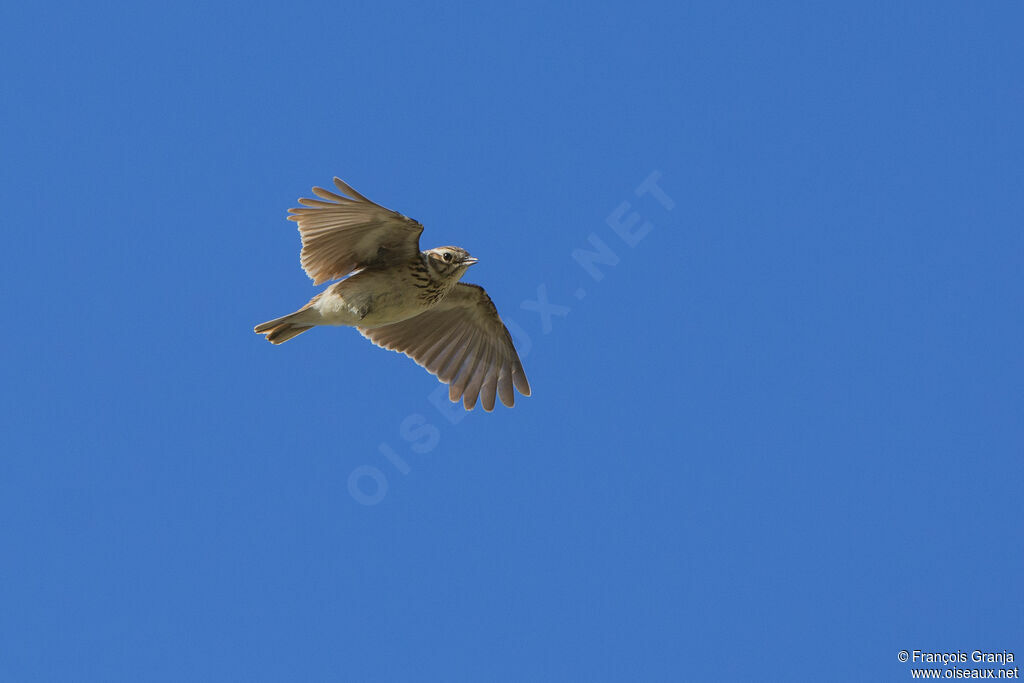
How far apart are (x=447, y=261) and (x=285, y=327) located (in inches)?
78.7

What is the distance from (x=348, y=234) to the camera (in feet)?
39.5

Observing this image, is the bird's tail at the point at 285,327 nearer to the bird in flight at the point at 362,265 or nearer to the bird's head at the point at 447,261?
the bird in flight at the point at 362,265

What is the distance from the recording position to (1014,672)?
12117 millimetres

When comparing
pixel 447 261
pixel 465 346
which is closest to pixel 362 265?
pixel 447 261

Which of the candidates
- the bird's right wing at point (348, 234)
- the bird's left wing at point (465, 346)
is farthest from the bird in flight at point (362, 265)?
the bird's left wing at point (465, 346)

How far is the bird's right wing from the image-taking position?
38.1 feet

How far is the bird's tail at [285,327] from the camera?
1225cm

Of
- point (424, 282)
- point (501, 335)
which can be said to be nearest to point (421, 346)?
point (501, 335)

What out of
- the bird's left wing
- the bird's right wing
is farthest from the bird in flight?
the bird's left wing

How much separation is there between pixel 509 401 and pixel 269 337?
3.64 metres

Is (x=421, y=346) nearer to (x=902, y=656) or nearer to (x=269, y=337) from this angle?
(x=269, y=337)

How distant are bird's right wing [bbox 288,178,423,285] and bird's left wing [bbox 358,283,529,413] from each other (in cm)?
191

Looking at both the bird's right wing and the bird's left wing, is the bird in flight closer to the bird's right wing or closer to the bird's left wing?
the bird's right wing

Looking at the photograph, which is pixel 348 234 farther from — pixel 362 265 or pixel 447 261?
pixel 447 261
